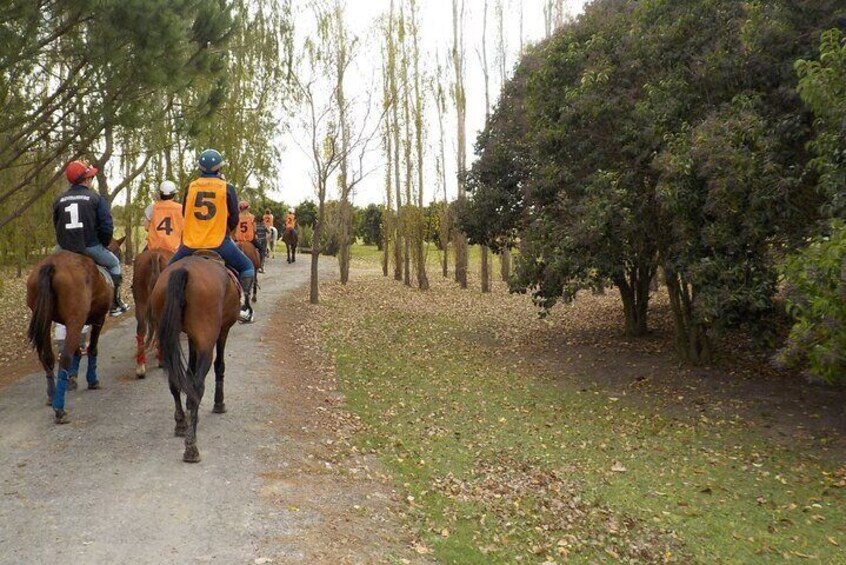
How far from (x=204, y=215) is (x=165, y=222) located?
299 cm

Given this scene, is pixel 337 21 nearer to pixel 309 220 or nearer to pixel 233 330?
pixel 233 330

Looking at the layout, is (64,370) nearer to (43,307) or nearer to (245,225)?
(43,307)

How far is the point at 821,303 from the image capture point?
301 inches

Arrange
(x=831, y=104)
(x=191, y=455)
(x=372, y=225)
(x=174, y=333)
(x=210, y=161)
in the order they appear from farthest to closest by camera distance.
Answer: (x=372, y=225)
(x=831, y=104)
(x=210, y=161)
(x=191, y=455)
(x=174, y=333)

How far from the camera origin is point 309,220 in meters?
46.2

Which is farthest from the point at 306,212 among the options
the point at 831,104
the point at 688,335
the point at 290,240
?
the point at 831,104

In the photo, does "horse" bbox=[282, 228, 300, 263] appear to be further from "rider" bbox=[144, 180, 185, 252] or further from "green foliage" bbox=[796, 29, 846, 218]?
"green foliage" bbox=[796, 29, 846, 218]

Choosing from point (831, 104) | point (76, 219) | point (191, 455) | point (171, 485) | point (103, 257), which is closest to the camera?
point (171, 485)

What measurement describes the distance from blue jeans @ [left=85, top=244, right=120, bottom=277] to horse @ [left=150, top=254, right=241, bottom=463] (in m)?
1.85

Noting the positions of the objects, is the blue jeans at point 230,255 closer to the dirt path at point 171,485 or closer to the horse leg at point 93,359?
the dirt path at point 171,485

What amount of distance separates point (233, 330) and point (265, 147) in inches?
450

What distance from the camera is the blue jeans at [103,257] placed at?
832 centimetres

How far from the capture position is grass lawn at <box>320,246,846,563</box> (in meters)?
6.70

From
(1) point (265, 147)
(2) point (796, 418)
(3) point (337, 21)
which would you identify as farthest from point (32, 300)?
(1) point (265, 147)
